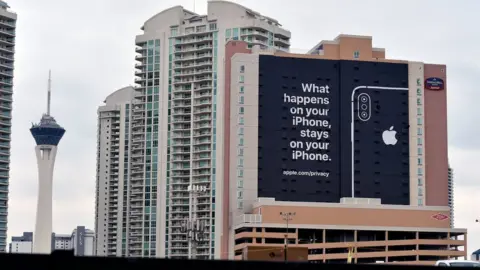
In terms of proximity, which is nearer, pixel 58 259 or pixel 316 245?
pixel 58 259

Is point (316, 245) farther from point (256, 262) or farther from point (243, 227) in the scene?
point (256, 262)

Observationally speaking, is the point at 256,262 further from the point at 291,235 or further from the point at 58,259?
the point at 291,235

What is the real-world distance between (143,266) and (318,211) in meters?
163

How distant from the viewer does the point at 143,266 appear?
36.9 meters

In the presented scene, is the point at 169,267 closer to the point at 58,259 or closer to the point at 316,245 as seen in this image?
the point at 58,259

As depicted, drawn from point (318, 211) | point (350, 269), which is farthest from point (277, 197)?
point (350, 269)

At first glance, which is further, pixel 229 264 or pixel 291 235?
pixel 291 235

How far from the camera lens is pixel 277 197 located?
7864 inches

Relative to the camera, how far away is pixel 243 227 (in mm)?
199125

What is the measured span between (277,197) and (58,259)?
539 ft

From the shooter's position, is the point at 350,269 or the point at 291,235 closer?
the point at 350,269

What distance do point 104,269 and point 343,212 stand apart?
164 meters

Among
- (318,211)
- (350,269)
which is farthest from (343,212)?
(350,269)

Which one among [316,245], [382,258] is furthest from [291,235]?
[382,258]
